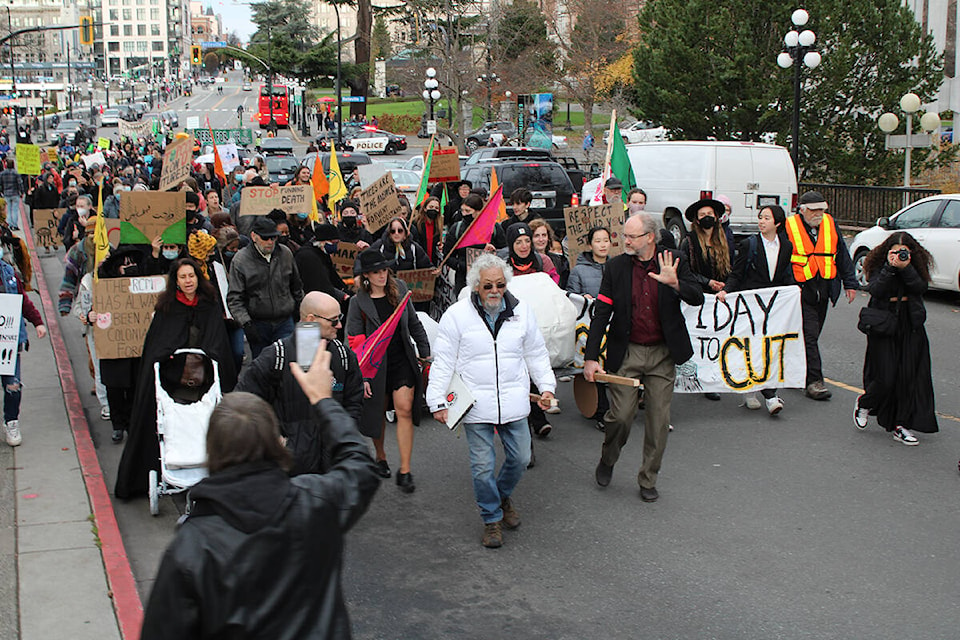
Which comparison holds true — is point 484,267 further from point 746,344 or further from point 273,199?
point 273,199

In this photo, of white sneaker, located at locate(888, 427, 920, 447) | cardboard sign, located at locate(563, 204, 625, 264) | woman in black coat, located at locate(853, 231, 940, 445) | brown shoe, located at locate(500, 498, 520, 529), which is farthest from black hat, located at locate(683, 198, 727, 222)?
brown shoe, located at locate(500, 498, 520, 529)

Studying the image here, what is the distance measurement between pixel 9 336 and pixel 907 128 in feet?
66.9

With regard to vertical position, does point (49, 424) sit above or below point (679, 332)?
below

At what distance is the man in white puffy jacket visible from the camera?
20.5 ft

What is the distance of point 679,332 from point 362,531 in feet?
7.63

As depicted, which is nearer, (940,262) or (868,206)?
(940,262)

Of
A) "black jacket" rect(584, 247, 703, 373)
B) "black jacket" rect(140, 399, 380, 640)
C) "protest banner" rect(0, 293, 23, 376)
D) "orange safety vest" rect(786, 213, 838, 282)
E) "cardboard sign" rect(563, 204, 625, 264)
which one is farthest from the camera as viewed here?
"cardboard sign" rect(563, 204, 625, 264)

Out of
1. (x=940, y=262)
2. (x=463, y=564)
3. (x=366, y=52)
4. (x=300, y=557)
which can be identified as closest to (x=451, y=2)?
(x=366, y=52)

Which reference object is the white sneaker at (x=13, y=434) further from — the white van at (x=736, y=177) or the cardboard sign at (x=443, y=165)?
the white van at (x=736, y=177)

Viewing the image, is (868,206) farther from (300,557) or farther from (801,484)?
(300,557)

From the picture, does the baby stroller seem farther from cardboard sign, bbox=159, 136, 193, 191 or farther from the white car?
the white car

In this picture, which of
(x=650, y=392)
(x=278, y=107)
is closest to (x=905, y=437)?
(x=650, y=392)

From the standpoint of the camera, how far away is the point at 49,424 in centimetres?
897

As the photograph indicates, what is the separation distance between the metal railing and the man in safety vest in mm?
12952
